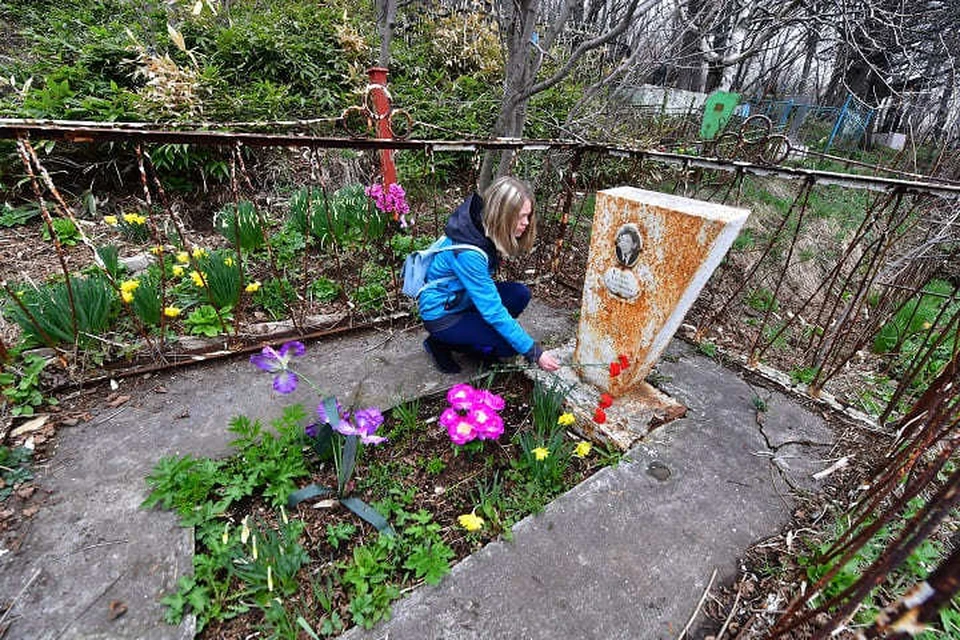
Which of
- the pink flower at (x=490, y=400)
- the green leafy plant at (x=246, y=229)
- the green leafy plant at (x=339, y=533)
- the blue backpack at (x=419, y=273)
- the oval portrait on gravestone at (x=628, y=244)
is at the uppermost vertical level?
the oval portrait on gravestone at (x=628, y=244)

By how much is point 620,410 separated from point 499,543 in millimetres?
922

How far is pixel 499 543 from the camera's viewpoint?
153 centimetres

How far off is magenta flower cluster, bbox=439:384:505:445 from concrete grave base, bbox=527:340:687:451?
506 millimetres

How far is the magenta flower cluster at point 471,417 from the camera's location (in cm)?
169

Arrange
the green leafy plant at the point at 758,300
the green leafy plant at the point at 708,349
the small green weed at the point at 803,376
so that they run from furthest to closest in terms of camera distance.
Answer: the green leafy plant at the point at 758,300 → the green leafy plant at the point at 708,349 → the small green weed at the point at 803,376

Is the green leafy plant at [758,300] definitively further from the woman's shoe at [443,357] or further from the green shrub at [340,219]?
the green shrub at [340,219]

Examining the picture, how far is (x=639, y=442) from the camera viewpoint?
2.01 m

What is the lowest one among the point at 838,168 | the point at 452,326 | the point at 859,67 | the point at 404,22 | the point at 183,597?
the point at 183,597

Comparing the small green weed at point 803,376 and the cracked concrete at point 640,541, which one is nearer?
the cracked concrete at point 640,541

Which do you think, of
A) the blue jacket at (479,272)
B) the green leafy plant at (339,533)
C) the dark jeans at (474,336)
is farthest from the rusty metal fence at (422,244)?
the green leafy plant at (339,533)

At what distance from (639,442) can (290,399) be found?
1.65 m

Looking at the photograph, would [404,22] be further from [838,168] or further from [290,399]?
[838,168]

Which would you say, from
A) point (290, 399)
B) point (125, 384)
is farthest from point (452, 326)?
point (125, 384)

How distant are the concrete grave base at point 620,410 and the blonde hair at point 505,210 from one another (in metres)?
0.70
